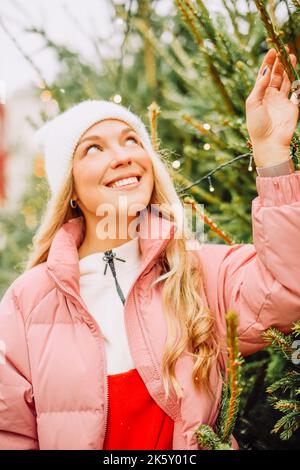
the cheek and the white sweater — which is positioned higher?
the cheek

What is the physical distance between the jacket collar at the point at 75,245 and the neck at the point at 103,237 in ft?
0.19

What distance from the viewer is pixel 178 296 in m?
1.68

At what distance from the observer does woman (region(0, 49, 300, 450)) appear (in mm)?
1448

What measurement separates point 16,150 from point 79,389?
636 centimetres

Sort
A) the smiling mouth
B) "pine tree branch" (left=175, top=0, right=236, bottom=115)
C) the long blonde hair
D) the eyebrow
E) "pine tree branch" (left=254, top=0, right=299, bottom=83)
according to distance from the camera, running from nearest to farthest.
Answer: "pine tree branch" (left=254, top=0, right=299, bottom=83), the long blonde hair, "pine tree branch" (left=175, top=0, right=236, bottom=115), the smiling mouth, the eyebrow

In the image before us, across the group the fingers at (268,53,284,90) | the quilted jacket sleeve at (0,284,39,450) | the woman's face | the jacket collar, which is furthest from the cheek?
the fingers at (268,53,284,90)

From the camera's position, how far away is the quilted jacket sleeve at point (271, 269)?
55.2 inches

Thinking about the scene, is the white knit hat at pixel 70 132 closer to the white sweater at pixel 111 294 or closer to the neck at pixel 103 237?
the neck at pixel 103 237

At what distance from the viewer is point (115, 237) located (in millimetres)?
1963

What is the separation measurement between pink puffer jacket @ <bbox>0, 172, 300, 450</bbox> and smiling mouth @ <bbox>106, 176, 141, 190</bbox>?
256 millimetres

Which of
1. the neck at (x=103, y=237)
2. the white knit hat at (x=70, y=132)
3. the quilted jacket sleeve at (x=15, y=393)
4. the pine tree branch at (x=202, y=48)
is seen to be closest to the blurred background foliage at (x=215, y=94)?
the pine tree branch at (x=202, y=48)

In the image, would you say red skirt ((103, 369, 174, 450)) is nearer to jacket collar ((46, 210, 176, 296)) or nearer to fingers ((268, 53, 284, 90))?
jacket collar ((46, 210, 176, 296))

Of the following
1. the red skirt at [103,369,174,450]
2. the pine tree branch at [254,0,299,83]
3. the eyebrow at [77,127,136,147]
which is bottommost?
the red skirt at [103,369,174,450]
